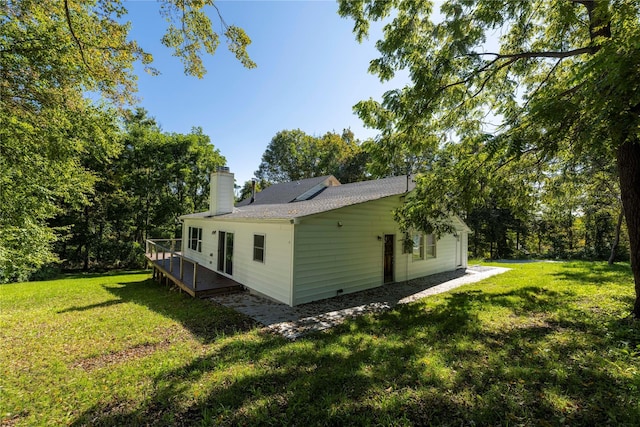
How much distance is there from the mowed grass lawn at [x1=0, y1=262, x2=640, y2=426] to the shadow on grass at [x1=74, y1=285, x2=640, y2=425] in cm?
2

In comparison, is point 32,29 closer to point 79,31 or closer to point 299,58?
point 79,31

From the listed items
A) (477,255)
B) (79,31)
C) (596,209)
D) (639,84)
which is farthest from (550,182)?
(477,255)

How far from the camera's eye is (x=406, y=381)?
3521mm

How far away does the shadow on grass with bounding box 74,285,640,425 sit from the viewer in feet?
9.53

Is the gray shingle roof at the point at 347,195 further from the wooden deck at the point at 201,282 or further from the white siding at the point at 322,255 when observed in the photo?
the wooden deck at the point at 201,282

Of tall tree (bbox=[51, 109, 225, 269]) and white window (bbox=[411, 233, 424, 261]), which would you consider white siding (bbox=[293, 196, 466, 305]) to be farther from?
tall tree (bbox=[51, 109, 225, 269])

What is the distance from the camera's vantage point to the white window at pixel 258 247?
8608 mm

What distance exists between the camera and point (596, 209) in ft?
50.0

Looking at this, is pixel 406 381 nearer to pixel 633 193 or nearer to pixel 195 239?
pixel 633 193

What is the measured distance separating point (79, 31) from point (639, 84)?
29.1ft

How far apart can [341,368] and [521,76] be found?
886cm

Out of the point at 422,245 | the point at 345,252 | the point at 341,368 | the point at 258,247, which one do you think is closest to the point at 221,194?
the point at 258,247

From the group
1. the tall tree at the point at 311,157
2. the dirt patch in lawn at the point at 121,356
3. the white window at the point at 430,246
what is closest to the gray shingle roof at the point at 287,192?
the white window at the point at 430,246

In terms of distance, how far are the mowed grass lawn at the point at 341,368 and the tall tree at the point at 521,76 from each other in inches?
97.7
